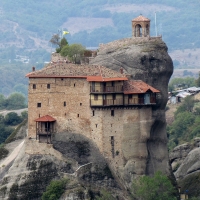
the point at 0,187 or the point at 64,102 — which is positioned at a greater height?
the point at 64,102

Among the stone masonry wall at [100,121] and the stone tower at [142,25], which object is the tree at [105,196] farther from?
the stone tower at [142,25]

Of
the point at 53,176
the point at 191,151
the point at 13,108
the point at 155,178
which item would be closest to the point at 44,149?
the point at 53,176

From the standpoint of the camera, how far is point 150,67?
93062mm

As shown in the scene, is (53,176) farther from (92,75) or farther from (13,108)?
(13,108)

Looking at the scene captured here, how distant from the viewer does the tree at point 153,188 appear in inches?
3519

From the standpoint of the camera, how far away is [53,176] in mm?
90375

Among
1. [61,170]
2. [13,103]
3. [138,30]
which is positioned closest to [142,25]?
[138,30]

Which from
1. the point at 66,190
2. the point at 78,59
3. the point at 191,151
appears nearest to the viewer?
the point at 66,190

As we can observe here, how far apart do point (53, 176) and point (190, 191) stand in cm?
1235

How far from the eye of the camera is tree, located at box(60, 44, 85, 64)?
317 ft

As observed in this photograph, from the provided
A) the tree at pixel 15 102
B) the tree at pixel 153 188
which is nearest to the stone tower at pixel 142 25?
the tree at pixel 153 188

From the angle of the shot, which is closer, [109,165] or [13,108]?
[109,165]

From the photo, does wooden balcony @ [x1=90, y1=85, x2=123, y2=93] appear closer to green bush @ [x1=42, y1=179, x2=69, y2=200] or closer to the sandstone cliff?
the sandstone cliff

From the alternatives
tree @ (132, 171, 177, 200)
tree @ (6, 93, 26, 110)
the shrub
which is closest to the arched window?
tree @ (132, 171, 177, 200)
